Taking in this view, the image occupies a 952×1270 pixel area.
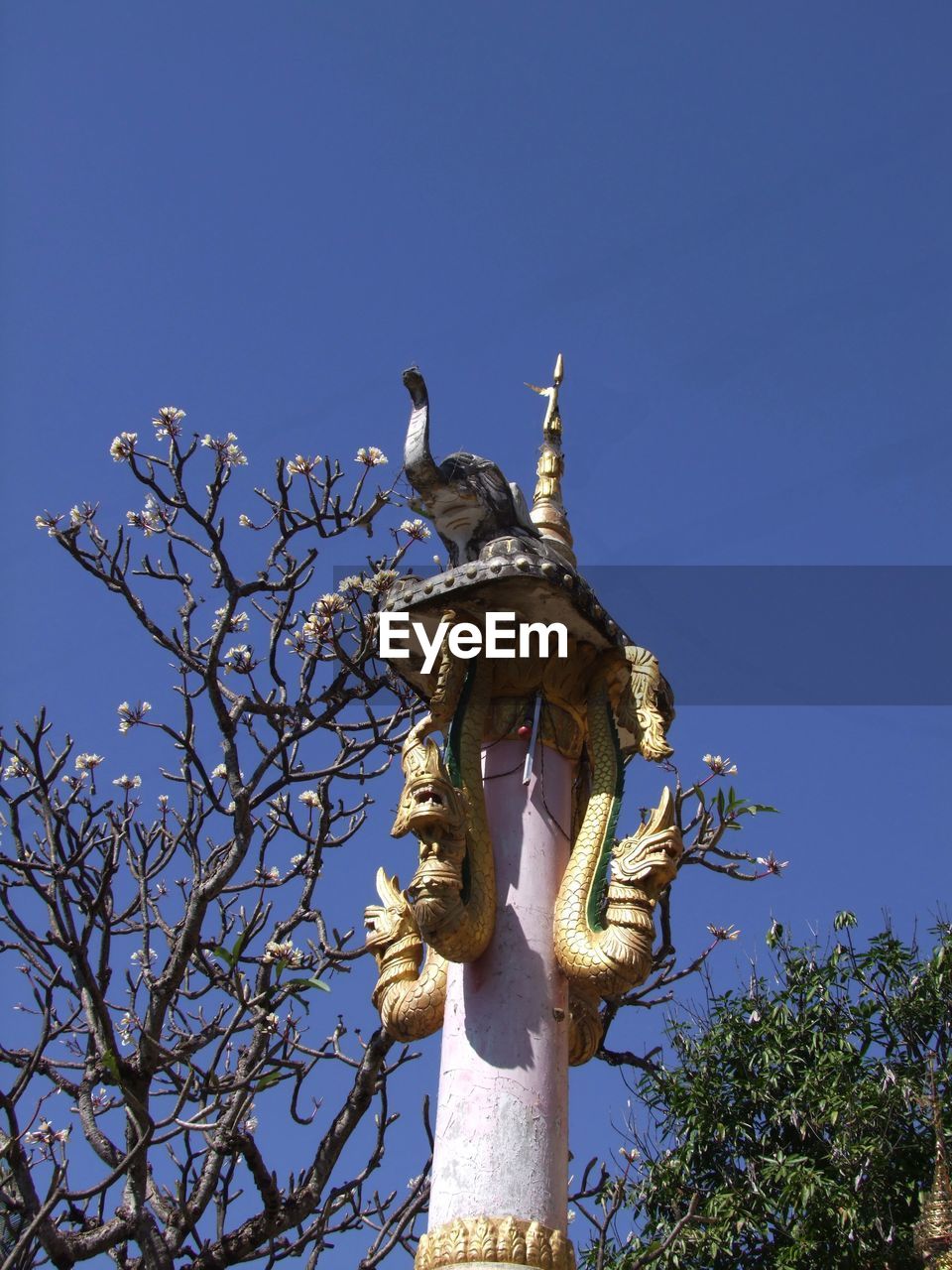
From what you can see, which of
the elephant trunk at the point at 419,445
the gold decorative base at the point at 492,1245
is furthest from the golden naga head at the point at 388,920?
the elephant trunk at the point at 419,445

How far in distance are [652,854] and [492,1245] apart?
1.46 meters

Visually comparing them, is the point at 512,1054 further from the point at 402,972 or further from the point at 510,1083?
the point at 402,972

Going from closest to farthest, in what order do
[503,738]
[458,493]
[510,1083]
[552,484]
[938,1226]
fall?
[510,1083] → [503,738] → [458,493] → [552,484] → [938,1226]

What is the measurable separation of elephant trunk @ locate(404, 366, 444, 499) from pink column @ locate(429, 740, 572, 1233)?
4.54 feet

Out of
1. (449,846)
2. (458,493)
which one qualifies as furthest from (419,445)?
(449,846)

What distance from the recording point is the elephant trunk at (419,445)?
20.4ft

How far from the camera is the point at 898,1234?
11.2 metres

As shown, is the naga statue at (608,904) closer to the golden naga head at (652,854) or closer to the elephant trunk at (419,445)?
the golden naga head at (652,854)

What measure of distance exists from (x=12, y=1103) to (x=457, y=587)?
252 cm

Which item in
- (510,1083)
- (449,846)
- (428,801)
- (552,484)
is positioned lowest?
(510,1083)

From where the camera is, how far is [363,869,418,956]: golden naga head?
5.74 metres

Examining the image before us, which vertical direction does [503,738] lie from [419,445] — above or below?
below

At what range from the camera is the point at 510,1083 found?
16.6ft

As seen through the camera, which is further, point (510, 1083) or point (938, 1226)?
point (938, 1226)
